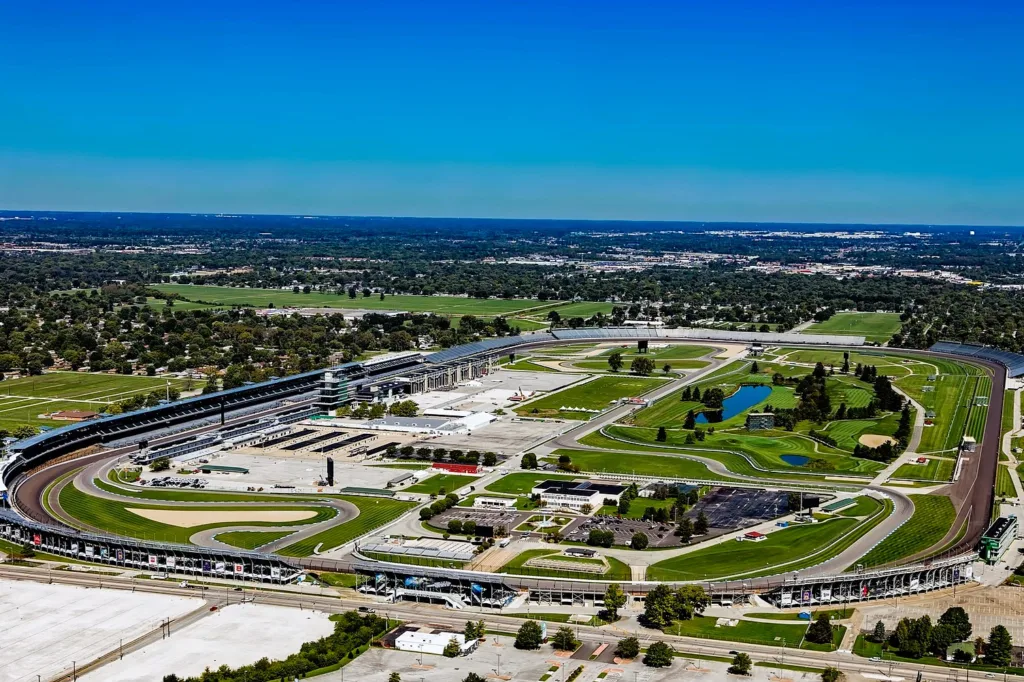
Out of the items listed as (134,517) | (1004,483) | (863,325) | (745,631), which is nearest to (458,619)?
(745,631)

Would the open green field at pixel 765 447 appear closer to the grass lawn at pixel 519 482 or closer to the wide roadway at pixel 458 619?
the grass lawn at pixel 519 482

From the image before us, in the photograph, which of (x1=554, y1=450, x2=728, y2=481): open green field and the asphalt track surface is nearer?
the asphalt track surface

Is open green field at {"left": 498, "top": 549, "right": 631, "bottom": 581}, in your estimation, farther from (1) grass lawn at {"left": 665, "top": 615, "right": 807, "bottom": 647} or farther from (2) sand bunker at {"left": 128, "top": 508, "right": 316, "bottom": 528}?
(2) sand bunker at {"left": 128, "top": 508, "right": 316, "bottom": 528}

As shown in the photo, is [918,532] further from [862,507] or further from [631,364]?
[631,364]

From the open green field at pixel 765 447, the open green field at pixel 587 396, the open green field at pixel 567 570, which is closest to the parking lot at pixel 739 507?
the open green field at pixel 765 447

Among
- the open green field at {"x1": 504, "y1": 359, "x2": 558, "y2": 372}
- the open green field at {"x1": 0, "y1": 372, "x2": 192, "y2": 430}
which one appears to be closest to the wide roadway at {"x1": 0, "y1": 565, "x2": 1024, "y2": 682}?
the open green field at {"x1": 0, "y1": 372, "x2": 192, "y2": 430}

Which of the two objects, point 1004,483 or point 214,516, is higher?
point 1004,483

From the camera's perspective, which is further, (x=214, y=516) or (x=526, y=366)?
(x=526, y=366)

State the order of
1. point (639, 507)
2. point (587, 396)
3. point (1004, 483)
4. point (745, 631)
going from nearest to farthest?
point (745, 631) → point (639, 507) → point (1004, 483) → point (587, 396)
